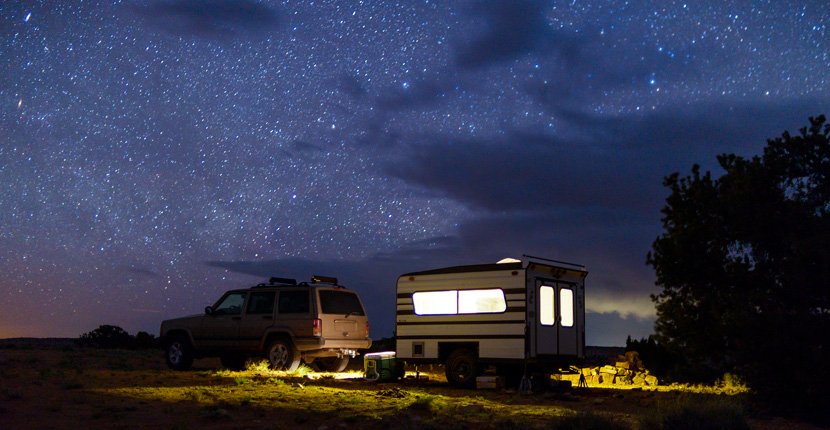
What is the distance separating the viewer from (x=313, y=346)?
650 inches

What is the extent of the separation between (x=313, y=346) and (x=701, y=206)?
1029 cm

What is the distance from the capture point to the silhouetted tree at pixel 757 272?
13.0m

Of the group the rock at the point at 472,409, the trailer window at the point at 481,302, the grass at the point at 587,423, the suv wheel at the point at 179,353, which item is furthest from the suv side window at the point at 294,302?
the grass at the point at 587,423

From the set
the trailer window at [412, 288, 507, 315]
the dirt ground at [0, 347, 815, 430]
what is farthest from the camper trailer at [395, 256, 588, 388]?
the dirt ground at [0, 347, 815, 430]

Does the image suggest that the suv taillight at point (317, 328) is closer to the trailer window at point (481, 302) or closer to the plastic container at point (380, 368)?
the plastic container at point (380, 368)

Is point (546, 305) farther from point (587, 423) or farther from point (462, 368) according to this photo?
point (587, 423)

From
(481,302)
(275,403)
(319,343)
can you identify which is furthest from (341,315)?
(275,403)

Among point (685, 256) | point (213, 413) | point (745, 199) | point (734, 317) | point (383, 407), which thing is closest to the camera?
Result: point (213, 413)

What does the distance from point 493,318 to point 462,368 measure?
1.41 metres

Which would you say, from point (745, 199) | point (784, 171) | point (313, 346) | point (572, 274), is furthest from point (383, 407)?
point (784, 171)

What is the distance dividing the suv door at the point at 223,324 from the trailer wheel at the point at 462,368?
550 centimetres

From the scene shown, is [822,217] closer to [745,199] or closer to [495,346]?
[745,199]

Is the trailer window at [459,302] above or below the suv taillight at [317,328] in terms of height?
above

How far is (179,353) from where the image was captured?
1841 cm
